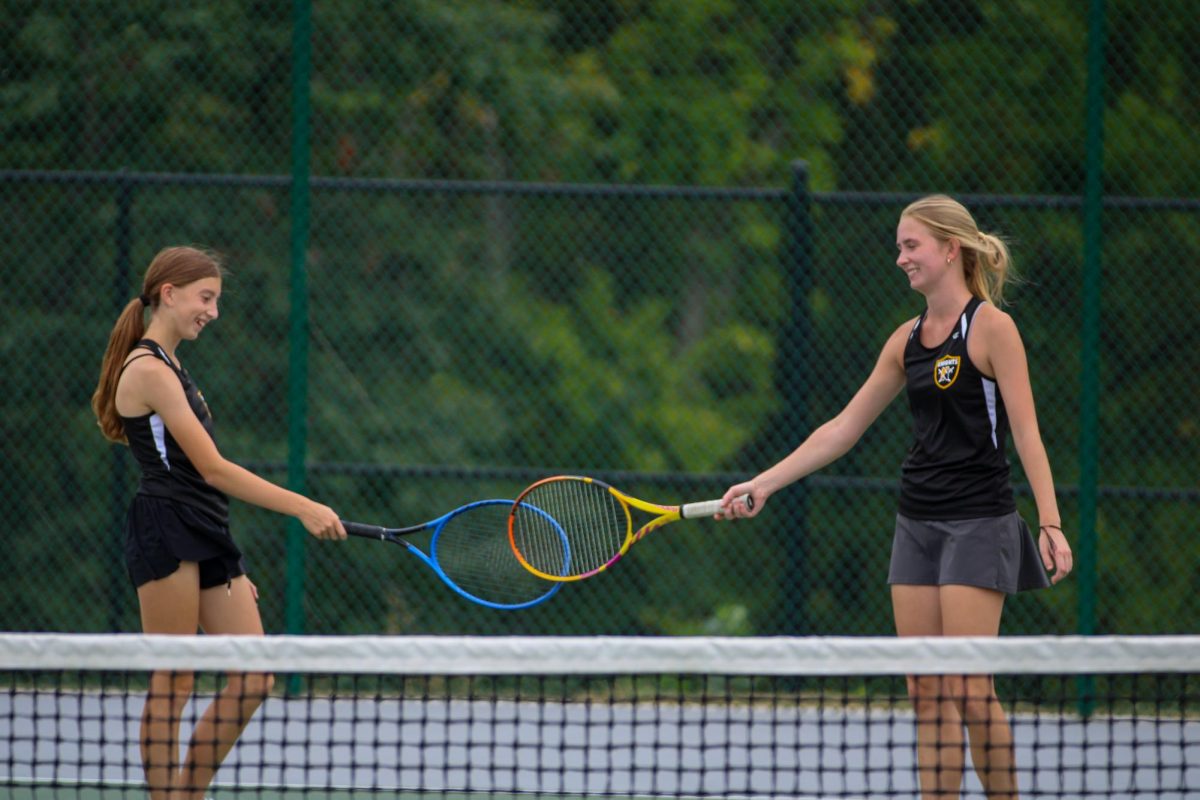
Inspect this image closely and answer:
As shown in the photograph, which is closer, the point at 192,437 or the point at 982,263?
the point at 192,437

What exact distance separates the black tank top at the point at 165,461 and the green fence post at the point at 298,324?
2267 millimetres

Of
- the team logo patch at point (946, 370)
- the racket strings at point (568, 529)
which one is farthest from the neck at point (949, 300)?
the racket strings at point (568, 529)

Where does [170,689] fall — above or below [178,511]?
below

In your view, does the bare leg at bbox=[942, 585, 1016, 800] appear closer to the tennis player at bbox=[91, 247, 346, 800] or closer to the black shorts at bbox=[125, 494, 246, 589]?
the tennis player at bbox=[91, 247, 346, 800]

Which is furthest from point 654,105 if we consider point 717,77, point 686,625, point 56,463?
point 56,463

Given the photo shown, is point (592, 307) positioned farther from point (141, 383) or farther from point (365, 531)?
point (141, 383)

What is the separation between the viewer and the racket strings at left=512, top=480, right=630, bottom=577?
13.2 ft

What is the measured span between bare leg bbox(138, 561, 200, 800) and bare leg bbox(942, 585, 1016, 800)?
174 cm

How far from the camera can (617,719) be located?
5.54 meters

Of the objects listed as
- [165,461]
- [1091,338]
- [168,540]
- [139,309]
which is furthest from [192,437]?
[1091,338]

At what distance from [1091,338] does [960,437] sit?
2.53 metres

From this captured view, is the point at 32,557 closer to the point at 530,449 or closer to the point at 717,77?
the point at 530,449

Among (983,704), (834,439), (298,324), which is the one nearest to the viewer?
(983,704)

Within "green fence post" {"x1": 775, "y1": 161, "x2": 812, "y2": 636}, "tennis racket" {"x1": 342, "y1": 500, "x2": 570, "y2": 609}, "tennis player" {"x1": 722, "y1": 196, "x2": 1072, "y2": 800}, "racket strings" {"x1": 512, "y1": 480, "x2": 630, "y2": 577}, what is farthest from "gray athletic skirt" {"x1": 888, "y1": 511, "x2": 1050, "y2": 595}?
"green fence post" {"x1": 775, "y1": 161, "x2": 812, "y2": 636}
